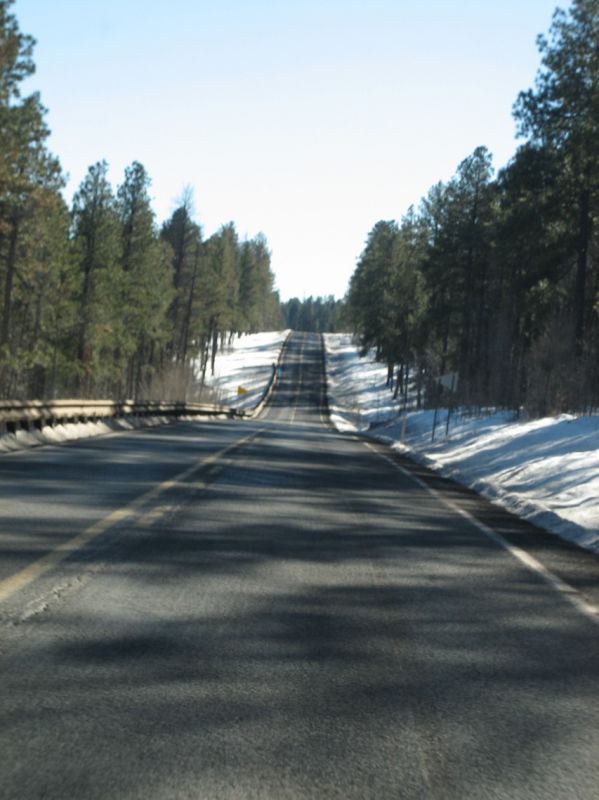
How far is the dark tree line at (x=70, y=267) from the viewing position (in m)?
42.8

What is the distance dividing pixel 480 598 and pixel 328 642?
1.87 meters

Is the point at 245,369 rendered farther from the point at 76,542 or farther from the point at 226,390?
the point at 76,542

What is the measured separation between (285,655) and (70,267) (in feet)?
190

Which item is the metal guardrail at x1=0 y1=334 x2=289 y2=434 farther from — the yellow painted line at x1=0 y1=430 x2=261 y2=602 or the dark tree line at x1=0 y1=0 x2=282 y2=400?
the dark tree line at x1=0 y1=0 x2=282 y2=400

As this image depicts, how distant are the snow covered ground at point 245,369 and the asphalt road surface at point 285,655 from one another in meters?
72.9

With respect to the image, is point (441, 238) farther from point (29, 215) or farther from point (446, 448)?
point (446, 448)

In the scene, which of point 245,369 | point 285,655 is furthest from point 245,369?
point 285,655

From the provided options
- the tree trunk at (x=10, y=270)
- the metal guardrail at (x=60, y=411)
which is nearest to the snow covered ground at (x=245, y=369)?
the tree trunk at (x=10, y=270)

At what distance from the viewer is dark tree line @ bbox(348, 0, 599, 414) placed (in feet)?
104

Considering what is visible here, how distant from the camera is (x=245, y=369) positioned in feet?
414

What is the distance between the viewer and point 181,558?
7559 mm

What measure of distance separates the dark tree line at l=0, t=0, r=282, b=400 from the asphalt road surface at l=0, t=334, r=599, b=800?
34322 millimetres

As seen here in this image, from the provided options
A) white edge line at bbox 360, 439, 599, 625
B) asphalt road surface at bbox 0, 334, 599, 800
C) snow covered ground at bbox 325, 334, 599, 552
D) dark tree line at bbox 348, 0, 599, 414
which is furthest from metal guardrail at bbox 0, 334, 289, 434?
dark tree line at bbox 348, 0, 599, 414

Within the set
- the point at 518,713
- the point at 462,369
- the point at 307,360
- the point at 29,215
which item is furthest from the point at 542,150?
the point at 307,360
